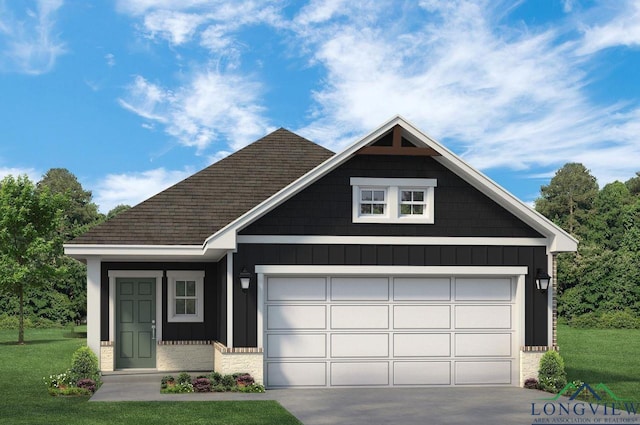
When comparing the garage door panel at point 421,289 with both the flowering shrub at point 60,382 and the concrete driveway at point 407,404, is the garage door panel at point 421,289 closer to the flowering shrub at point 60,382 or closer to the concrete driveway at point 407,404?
the concrete driveway at point 407,404

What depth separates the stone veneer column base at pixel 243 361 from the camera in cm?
1653

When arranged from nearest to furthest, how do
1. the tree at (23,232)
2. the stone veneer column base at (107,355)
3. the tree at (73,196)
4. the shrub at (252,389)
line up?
the shrub at (252,389) < the stone veneer column base at (107,355) < the tree at (23,232) < the tree at (73,196)

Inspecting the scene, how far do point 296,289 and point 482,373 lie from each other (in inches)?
179

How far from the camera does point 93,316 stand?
758 inches

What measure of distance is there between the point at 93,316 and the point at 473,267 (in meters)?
9.10

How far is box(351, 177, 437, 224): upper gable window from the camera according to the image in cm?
1725

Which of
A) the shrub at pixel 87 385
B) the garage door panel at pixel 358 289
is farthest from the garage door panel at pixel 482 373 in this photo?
the shrub at pixel 87 385

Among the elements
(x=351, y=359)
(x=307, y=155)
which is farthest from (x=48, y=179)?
(x=351, y=359)

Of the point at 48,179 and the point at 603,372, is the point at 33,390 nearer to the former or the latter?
the point at 603,372

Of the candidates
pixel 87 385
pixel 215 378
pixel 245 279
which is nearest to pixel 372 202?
pixel 245 279

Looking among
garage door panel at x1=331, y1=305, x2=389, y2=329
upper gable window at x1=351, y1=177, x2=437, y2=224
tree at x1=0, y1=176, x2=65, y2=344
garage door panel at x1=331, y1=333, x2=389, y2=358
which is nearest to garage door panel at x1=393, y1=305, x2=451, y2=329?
garage door panel at x1=331, y1=305, x2=389, y2=329

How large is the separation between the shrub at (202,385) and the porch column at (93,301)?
4051mm

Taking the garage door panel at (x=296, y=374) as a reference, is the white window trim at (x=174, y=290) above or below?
above
